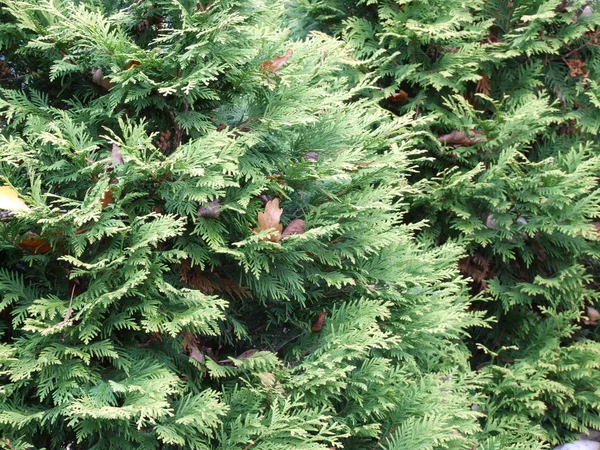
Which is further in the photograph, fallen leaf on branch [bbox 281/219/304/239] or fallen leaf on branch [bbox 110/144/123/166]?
fallen leaf on branch [bbox 281/219/304/239]

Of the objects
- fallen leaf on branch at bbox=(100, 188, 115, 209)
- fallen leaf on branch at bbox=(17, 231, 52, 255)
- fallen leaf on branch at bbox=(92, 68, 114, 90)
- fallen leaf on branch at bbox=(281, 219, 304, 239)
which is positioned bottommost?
fallen leaf on branch at bbox=(17, 231, 52, 255)

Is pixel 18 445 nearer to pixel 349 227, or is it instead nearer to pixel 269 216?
pixel 269 216

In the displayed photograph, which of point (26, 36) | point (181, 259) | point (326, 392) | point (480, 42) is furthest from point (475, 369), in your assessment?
point (26, 36)

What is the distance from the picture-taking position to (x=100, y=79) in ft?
6.26

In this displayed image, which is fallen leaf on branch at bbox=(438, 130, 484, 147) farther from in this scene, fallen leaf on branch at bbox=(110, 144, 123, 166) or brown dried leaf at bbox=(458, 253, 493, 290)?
Result: fallen leaf on branch at bbox=(110, 144, 123, 166)

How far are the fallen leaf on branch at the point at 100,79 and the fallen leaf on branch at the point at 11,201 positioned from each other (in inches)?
18.7

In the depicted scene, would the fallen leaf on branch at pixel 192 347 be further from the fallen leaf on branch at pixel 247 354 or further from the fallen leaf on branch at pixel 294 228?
the fallen leaf on branch at pixel 294 228

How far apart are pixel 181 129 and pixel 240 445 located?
42.0 inches

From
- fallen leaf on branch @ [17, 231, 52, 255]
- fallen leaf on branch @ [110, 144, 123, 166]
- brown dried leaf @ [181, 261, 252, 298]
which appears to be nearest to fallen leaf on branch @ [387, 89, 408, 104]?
brown dried leaf @ [181, 261, 252, 298]

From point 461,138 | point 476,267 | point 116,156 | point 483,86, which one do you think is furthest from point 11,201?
point 483,86

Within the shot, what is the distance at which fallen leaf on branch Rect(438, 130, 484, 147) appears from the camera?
3.19 metres

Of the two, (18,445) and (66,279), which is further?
(66,279)

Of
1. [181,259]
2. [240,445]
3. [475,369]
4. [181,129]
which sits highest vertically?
[181,129]

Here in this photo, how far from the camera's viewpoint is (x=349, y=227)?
2.10m
